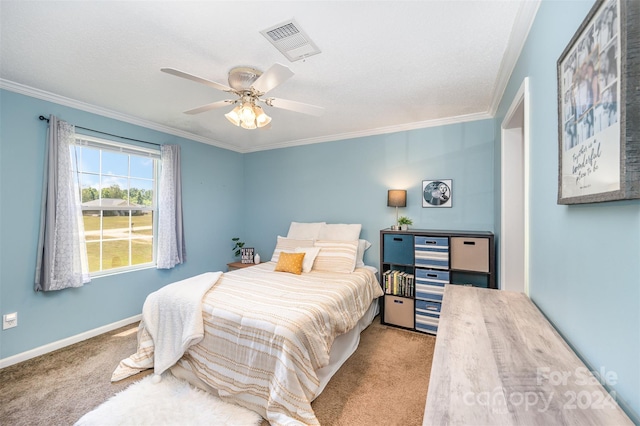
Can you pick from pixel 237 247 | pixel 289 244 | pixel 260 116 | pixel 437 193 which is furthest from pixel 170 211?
pixel 437 193

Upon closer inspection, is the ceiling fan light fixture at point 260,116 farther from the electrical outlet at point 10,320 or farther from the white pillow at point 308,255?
the electrical outlet at point 10,320

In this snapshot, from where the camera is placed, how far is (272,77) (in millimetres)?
1728

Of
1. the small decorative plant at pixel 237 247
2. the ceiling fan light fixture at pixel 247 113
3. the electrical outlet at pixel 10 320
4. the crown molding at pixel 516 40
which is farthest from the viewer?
the small decorative plant at pixel 237 247

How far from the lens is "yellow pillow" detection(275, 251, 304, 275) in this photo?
3176mm

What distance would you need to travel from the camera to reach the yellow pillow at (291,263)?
10.4ft

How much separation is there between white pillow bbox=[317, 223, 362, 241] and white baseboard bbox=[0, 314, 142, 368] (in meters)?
2.62

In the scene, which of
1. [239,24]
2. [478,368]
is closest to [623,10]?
[478,368]

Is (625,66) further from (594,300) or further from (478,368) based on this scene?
(478,368)

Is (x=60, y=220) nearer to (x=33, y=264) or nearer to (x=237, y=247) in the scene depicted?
(x=33, y=264)

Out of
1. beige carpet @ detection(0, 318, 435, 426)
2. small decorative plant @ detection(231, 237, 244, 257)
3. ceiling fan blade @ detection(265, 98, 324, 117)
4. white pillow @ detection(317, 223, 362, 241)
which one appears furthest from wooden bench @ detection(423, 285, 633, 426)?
small decorative plant @ detection(231, 237, 244, 257)

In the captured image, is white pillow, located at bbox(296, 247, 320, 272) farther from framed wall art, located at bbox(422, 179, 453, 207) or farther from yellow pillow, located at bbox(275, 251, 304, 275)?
framed wall art, located at bbox(422, 179, 453, 207)

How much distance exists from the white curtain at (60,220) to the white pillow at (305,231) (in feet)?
8.09

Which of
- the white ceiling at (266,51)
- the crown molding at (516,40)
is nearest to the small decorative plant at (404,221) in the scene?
the white ceiling at (266,51)

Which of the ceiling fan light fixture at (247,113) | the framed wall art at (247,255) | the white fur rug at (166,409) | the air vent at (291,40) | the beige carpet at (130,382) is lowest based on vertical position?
the beige carpet at (130,382)
